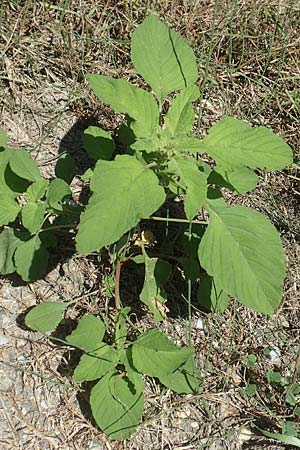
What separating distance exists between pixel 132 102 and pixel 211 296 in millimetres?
665

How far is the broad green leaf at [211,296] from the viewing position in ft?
7.86

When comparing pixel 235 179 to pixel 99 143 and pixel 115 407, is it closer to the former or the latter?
pixel 99 143

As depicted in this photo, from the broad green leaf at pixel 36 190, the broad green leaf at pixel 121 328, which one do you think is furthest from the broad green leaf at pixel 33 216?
the broad green leaf at pixel 121 328

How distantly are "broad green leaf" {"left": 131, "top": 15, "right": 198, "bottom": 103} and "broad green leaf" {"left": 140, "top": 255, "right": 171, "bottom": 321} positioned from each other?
515 mm

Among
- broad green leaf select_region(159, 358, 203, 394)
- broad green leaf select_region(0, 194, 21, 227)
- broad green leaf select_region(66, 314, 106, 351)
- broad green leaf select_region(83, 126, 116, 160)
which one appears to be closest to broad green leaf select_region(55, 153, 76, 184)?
broad green leaf select_region(83, 126, 116, 160)

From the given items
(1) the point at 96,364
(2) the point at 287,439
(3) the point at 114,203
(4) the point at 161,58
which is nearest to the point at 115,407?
(1) the point at 96,364

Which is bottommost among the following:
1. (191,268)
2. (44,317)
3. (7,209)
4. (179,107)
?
(44,317)

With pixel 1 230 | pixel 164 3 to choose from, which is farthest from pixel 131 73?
pixel 1 230

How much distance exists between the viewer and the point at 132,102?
84.4 inches

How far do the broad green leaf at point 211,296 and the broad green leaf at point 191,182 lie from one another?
1.43 feet

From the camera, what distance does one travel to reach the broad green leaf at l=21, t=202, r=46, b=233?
7.40ft

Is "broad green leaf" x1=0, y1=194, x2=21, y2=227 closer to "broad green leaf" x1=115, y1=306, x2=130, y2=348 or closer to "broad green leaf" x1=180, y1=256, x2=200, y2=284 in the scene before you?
"broad green leaf" x1=115, y1=306, x2=130, y2=348

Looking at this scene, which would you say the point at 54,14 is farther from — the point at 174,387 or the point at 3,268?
the point at 174,387

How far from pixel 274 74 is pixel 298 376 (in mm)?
1145
